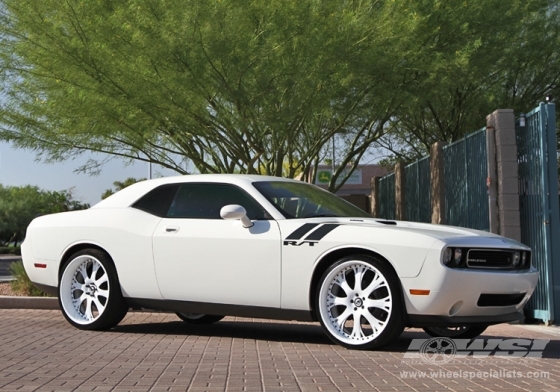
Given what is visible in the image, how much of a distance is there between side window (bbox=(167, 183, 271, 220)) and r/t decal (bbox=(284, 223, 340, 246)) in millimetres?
565

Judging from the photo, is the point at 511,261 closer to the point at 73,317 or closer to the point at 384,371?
the point at 384,371

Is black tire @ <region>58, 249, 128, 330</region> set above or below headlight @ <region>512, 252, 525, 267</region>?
below

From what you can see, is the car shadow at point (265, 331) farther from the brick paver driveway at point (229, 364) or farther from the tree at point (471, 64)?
the tree at point (471, 64)

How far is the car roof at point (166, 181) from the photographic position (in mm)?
9742

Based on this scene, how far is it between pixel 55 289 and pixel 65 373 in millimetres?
3518

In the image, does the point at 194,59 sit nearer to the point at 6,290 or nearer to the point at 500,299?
the point at 6,290

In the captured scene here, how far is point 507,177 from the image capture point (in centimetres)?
1230

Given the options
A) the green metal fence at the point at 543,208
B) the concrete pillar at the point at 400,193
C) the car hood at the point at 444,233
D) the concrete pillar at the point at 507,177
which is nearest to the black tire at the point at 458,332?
the car hood at the point at 444,233

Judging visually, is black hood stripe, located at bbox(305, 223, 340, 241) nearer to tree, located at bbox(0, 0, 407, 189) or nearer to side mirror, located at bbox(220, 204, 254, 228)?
side mirror, located at bbox(220, 204, 254, 228)

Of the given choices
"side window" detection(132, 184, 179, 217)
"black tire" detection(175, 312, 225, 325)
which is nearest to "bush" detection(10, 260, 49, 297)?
"black tire" detection(175, 312, 225, 325)

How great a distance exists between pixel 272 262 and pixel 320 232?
0.56m

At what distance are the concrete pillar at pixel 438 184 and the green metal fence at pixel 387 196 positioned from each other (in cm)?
616

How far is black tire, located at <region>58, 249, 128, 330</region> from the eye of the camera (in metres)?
9.87

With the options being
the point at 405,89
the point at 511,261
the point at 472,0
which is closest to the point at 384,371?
the point at 511,261
